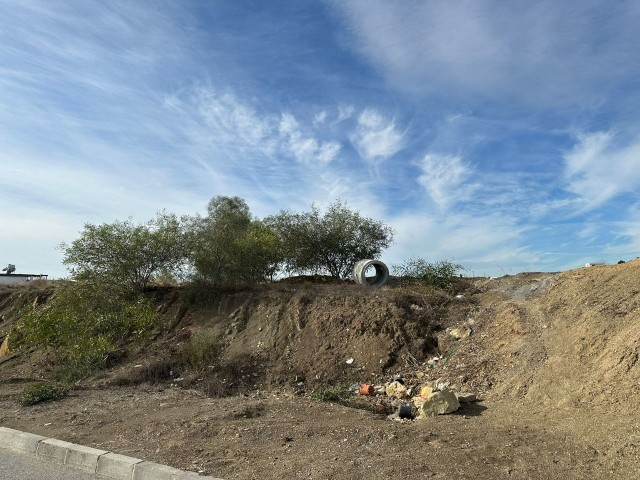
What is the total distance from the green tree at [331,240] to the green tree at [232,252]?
0.85m

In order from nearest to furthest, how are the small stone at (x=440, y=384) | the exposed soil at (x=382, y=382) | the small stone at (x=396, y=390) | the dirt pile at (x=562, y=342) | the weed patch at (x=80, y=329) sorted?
1. the exposed soil at (x=382, y=382)
2. the dirt pile at (x=562, y=342)
3. the small stone at (x=440, y=384)
4. the small stone at (x=396, y=390)
5. the weed patch at (x=80, y=329)

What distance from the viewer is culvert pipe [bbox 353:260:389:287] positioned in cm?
1795

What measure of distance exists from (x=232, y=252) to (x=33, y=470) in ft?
42.3

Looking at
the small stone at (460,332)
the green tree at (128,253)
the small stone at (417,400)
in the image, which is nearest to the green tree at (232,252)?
the green tree at (128,253)

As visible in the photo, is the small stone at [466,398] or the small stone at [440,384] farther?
the small stone at [440,384]

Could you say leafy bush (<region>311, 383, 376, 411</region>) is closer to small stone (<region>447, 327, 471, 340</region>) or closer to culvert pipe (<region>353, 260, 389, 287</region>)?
small stone (<region>447, 327, 471, 340</region>)

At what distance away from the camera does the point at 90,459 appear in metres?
5.77

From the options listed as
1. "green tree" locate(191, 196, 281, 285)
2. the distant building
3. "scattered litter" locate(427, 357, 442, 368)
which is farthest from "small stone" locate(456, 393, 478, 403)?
the distant building

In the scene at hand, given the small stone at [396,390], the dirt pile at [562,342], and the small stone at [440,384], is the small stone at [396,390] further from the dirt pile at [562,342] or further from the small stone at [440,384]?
the dirt pile at [562,342]

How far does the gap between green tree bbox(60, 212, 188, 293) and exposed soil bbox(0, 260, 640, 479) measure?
201 centimetres

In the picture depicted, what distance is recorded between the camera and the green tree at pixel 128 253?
56.9 ft

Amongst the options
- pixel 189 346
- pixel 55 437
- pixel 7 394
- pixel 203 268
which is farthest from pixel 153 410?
pixel 203 268

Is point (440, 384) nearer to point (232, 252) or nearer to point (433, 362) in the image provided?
point (433, 362)

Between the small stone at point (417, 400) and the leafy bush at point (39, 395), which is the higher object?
the small stone at point (417, 400)
